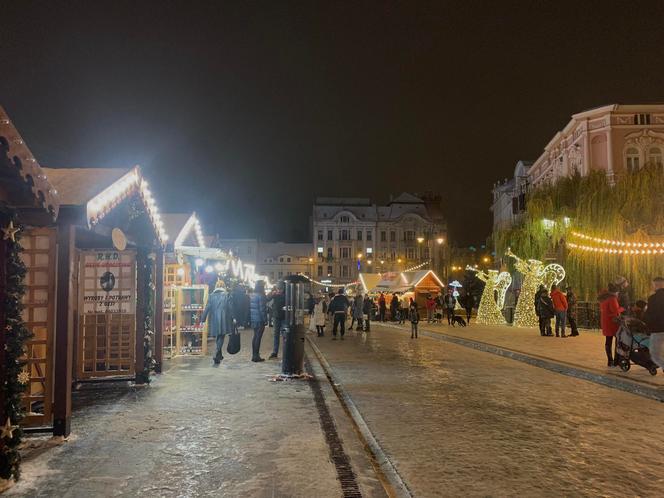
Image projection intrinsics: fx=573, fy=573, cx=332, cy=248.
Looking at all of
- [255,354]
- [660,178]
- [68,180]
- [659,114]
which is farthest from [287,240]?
[68,180]

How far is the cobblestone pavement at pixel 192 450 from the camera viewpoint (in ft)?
16.3

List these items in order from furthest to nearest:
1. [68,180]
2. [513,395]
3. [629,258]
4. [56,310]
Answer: [629,258], [513,395], [68,180], [56,310]

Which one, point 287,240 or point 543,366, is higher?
point 287,240

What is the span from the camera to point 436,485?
5.10 metres

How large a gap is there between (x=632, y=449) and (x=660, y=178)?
21.3 metres

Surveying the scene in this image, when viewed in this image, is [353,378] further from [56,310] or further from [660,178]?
[660,178]

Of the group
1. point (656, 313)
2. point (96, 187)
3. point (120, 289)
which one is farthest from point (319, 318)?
point (96, 187)

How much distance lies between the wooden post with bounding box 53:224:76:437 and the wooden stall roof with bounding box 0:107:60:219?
105 cm

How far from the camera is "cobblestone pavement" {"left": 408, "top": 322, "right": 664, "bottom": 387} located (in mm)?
11395

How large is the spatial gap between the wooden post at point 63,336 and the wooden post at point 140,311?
3483 mm

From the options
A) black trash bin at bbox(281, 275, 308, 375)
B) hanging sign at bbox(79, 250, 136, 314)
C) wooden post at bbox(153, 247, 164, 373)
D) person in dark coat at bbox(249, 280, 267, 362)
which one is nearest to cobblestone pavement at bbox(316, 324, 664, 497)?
black trash bin at bbox(281, 275, 308, 375)

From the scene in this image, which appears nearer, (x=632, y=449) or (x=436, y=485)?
(x=436, y=485)

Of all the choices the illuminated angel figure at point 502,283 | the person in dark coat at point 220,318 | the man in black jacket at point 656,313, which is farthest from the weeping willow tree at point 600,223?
the person in dark coat at point 220,318

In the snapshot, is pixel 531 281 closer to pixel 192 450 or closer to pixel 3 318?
pixel 192 450
